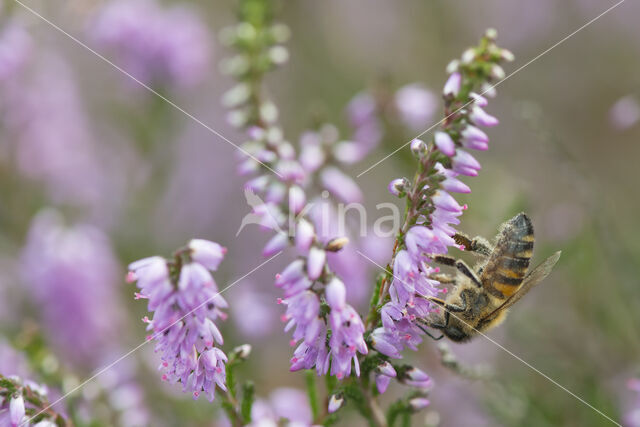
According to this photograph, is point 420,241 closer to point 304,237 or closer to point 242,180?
point 304,237

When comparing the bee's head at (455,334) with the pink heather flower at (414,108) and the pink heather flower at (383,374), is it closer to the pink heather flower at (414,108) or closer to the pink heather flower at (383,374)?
the pink heather flower at (383,374)

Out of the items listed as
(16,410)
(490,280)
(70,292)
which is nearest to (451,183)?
(490,280)

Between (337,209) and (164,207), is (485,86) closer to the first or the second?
(337,209)

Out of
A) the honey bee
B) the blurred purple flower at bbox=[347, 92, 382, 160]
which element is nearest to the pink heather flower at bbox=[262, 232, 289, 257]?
the honey bee

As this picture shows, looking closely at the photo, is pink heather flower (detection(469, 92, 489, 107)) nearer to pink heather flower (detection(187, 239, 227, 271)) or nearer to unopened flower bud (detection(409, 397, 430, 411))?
pink heather flower (detection(187, 239, 227, 271))

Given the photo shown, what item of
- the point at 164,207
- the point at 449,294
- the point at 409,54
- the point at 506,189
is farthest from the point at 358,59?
the point at 449,294

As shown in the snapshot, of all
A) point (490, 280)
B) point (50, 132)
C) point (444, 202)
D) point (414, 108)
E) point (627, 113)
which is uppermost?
point (50, 132)

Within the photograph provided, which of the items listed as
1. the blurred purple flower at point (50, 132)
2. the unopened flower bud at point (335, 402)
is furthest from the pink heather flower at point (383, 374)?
the blurred purple flower at point (50, 132)
